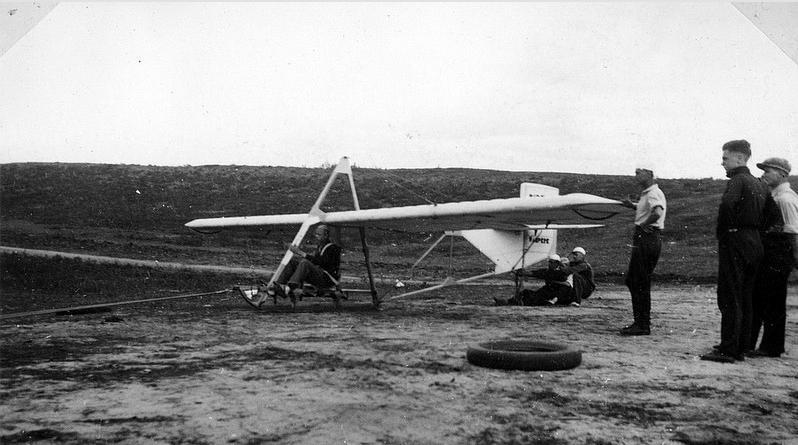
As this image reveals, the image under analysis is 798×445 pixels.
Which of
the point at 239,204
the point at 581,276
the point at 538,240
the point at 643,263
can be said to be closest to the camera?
the point at 643,263

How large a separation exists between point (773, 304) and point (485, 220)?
465 centimetres

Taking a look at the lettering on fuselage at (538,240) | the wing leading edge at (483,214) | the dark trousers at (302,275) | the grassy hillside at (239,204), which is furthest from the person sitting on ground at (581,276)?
the grassy hillside at (239,204)

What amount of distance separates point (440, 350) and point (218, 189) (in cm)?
3242

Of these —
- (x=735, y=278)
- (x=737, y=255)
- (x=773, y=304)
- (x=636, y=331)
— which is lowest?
(x=636, y=331)

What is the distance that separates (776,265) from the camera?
22.0 feet

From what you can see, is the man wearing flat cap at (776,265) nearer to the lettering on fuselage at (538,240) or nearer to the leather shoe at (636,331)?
the leather shoe at (636,331)

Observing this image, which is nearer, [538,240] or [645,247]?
[645,247]

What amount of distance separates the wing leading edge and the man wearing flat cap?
1.85 metres

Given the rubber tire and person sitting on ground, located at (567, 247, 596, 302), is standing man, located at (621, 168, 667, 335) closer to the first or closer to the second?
the rubber tire

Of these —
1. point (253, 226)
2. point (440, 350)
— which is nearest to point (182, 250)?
point (253, 226)

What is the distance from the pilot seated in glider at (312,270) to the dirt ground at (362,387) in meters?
1.48

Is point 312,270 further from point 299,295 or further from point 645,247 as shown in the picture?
point 645,247

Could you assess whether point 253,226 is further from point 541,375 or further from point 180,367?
point 541,375

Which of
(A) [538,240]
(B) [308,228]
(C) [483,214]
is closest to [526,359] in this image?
(C) [483,214]
